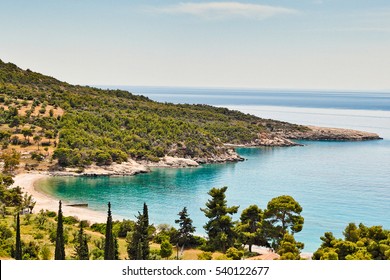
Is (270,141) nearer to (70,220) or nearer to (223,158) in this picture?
(223,158)

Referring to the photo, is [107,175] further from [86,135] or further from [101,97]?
[101,97]

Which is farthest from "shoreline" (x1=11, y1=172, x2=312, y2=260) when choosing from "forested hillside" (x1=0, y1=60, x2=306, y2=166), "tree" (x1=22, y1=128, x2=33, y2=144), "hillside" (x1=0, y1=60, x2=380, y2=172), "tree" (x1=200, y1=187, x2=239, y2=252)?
"tree" (x1=200, y1=187, x2=239, y2=252)

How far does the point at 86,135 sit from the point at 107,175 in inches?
545

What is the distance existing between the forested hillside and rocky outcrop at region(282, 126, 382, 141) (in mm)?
11801

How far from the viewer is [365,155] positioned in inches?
3979

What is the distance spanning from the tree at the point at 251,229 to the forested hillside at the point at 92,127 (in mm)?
46043

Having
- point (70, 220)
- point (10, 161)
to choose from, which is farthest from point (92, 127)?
→ point (70, 220)

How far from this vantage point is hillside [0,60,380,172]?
76938 mm

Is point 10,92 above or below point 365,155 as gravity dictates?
above

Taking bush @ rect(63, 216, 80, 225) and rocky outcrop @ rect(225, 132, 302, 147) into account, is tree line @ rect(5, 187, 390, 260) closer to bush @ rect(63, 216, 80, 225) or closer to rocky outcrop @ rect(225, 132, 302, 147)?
bush @ rect(63, 216, 80, 225)

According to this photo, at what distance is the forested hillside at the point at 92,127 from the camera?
77562 mm

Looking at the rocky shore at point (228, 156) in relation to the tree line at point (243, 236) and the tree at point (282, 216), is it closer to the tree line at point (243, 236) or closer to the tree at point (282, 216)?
the tree line at point (243, 236)

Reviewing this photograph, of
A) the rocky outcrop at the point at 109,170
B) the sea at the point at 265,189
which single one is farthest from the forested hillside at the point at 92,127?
the sea at the point at 265,189

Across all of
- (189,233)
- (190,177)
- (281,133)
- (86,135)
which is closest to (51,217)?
(189,233)
